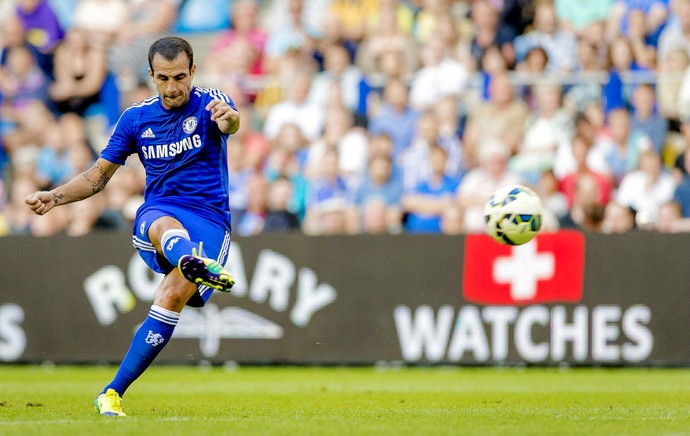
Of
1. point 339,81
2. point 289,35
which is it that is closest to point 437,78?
point 339,81

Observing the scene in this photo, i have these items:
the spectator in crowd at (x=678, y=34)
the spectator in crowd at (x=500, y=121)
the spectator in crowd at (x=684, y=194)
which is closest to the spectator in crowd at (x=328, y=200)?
the spectator in crowd at (x=500, y=121)

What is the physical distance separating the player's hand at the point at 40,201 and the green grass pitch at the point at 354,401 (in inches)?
58.2

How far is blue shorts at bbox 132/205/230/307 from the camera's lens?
8.52m

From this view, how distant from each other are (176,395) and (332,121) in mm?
7005

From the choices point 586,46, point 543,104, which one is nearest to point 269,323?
point 543,104

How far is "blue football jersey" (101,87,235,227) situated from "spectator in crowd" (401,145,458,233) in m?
7.26

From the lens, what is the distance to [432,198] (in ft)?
52.4

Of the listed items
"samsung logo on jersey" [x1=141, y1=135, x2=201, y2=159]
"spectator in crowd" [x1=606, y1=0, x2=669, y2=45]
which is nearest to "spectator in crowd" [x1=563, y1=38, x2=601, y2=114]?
"spectator in crowd" [x1=606, y1=0, x2=669, y2=45]

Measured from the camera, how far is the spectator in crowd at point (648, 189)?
50.2 ft

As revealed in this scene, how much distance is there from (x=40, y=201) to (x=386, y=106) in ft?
30.0

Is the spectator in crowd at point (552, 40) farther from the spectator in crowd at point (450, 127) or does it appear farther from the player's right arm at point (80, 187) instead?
the player's right arm at point (80, 187)

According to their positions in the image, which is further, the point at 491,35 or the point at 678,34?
the point at 491,35

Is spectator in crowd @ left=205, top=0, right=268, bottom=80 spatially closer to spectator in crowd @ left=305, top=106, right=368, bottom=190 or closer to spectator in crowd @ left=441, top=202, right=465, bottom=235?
spectator in crowd @ left=305, top=106, right=368, bottom=190

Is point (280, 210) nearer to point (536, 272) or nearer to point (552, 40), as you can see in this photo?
point (536, 272)
